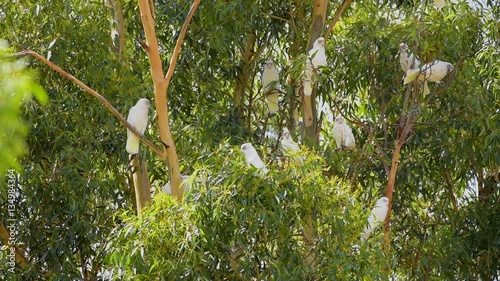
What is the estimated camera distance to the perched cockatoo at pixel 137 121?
415cm

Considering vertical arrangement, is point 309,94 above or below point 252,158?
above

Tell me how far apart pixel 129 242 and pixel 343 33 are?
2.48 m

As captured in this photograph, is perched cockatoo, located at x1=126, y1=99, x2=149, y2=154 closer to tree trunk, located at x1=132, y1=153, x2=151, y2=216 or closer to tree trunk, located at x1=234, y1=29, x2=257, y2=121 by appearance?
tree trunk, located at x1=132, y1=153, x2=151, y2=216

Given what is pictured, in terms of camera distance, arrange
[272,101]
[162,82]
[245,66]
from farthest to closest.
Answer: [245,66] → [272,101] → [162,82]

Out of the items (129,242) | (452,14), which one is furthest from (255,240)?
(452,14)

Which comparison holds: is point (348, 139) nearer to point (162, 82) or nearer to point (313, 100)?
point (313, 100)

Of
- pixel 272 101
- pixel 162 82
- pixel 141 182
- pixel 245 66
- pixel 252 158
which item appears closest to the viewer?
pixel 252 158

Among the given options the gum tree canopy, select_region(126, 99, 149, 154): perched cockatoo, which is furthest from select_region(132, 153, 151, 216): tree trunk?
select_region(126, 99, 149, 154): perched cockatoo

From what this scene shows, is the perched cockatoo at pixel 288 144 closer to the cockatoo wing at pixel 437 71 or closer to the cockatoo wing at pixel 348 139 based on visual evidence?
the cockatoo wing at pixel 348 139

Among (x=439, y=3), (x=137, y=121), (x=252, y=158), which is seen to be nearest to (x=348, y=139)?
(x=439, y=3)

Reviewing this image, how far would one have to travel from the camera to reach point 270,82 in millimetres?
4977

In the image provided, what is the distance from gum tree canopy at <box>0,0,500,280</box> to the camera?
11.7 feet

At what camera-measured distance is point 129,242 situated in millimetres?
3568

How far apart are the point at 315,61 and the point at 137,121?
921 mm
